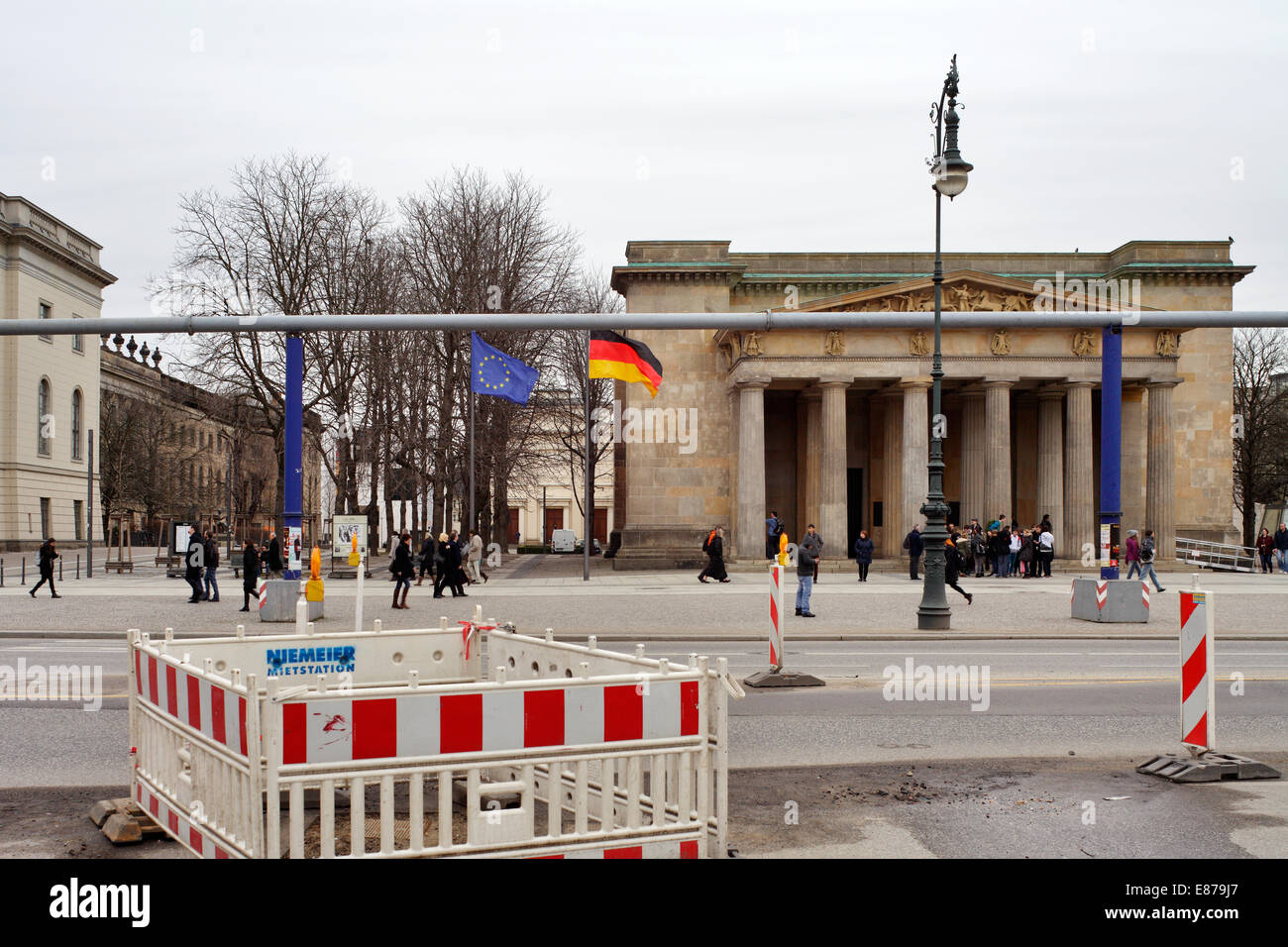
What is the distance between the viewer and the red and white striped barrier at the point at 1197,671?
8562mm

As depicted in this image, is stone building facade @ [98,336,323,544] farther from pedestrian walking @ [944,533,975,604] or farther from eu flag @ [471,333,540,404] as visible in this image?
pedestrian walking @ [944,533,975,604]

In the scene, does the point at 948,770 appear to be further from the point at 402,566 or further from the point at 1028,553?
the point at 1028,553

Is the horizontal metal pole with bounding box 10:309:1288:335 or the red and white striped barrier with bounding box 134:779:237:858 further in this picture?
the horizontal metal pole with bounding box 10:309:1288:335

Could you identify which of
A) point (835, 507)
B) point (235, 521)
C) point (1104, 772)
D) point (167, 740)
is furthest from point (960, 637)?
point (235, 521)

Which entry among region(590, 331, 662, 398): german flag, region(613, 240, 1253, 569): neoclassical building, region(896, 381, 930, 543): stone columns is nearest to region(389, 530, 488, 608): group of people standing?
region(590, 331, 662, 398): german flag

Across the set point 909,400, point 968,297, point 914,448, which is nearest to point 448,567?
point 914,448

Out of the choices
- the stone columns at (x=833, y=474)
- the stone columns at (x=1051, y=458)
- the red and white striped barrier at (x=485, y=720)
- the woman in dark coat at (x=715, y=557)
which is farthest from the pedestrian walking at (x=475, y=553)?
the red and white striped barrier at (x=485, y=720)

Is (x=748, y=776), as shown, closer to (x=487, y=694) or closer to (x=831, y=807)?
(x=831, y=807)

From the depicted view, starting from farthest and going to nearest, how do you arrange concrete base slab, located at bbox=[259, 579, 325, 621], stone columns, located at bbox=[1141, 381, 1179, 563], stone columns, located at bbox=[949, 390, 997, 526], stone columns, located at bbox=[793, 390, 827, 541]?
stone columns, located at bbox=[793, 390, 827, 541], stone columns, located at bbox=[949, 390, 997, 526], stone columns, located at bbox=[1141, 381, 1179, 563], concrete base slab, located at bbox=[259, 579, 325, 621]

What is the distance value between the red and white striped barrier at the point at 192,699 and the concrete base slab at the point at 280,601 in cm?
1536

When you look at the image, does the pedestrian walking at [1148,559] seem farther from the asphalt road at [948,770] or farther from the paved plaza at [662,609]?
the asphalt road at [948,770]

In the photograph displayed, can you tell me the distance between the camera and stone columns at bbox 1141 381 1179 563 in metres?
48.8

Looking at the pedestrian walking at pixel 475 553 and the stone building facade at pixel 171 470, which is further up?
the stone building facade at pixel 171 470

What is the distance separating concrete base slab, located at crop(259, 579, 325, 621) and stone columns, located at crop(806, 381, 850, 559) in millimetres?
28447
